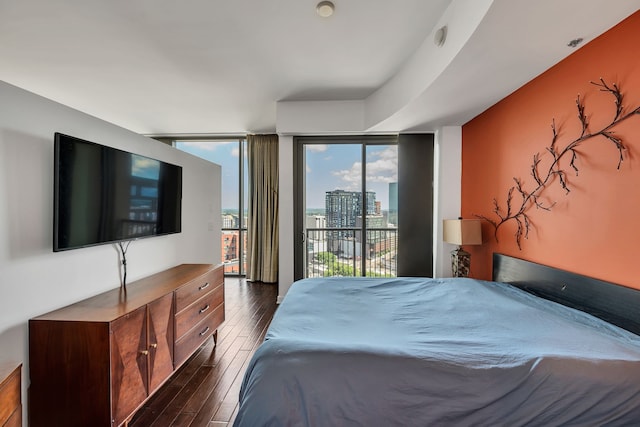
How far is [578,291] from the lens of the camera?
182 cm

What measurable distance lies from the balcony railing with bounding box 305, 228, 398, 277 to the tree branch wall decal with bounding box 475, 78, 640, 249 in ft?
5.08

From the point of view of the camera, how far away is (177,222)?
2.87 meters

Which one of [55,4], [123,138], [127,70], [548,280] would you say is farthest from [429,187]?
[55,4]

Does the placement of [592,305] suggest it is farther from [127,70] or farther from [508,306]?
[127,70]

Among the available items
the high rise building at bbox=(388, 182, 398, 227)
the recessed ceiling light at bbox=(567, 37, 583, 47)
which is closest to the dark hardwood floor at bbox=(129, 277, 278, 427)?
the high rise building at bbox=(388, 182, 398, 227)

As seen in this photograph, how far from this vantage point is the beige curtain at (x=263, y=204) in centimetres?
498

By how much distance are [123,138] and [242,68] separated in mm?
1314

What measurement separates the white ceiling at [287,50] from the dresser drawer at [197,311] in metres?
2.20

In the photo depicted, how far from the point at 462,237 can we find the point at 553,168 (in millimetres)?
1008

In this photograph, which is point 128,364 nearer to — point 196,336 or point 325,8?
point 196,336

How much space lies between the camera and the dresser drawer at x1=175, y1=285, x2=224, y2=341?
2.12m

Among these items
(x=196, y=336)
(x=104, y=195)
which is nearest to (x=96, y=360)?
(x=196, y=336)

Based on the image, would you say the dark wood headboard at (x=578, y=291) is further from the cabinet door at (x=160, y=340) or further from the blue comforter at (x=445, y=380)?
the cabinet door at (x=160, y=340)

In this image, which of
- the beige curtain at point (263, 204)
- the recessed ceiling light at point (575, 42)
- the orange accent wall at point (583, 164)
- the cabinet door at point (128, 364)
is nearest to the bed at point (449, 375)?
the orange accent wall at point (583, 164)
